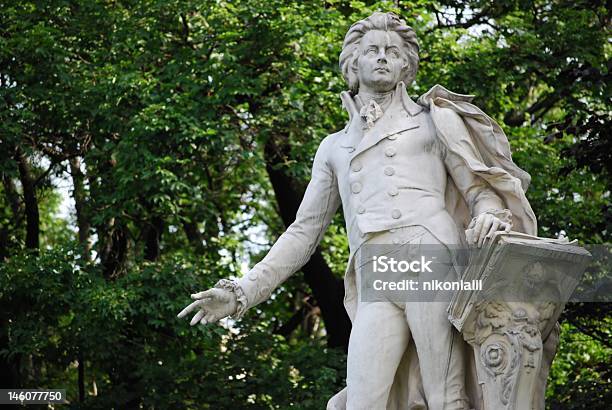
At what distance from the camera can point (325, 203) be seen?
26.4 feet

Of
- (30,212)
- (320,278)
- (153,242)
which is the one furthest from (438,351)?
(30,212)

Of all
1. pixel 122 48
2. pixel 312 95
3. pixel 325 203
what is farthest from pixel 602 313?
pixel 122 48

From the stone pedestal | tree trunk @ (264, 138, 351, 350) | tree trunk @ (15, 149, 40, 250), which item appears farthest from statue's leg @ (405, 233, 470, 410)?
tree trunk @ (15, 149, 40, 250)

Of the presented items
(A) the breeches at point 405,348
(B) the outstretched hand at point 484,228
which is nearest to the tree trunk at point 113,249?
(A) the breeches at point 405,348

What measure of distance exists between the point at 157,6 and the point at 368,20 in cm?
813

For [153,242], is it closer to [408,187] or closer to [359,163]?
[359,163]

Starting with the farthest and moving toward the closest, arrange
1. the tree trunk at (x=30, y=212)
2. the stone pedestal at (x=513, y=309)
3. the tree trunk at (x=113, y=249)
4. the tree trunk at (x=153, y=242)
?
the tree trunk at (x=30, y=212)
the tree trunk at (x=153, y=242)
the tree trunk at (x=113, y=249)
the stone pedestal at (x=513, y=309)

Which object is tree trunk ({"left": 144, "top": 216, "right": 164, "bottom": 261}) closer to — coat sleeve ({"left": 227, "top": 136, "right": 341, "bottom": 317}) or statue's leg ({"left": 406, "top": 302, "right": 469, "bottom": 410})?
coat sleeve ({"left": 227, "top": 136, "right": 341, "bottom": 317})

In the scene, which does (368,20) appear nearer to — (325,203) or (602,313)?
(325,203)

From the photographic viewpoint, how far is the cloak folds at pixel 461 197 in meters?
7.32

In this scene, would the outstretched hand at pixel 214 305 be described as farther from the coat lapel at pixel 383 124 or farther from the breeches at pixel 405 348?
the coat lapel at pixel 383 124

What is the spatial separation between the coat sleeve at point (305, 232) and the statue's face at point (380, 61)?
19.1 inches

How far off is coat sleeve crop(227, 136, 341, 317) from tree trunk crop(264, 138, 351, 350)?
7902 mm
